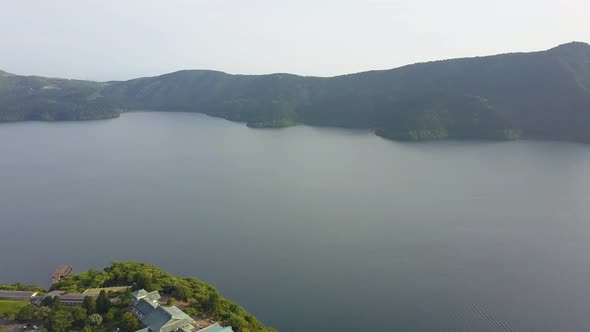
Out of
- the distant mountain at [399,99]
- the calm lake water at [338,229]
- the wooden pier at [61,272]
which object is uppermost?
the distant mountain at [399,99]

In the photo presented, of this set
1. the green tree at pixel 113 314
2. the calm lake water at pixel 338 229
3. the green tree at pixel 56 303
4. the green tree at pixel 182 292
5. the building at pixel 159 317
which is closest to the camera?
the building at pixel 159 317

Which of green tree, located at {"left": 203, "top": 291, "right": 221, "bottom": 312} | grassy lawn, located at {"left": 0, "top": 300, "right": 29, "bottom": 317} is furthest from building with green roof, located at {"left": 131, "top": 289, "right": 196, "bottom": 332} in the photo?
grassy lawn, located at {"left": 0, "top": 300, "right": 29, "bottom": 317}

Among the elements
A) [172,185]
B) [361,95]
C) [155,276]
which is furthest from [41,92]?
[155,276]

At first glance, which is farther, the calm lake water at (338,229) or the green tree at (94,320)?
the calm lake water at (338,229)

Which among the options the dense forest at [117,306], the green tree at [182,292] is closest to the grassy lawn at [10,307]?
the dense forest at [117,306]

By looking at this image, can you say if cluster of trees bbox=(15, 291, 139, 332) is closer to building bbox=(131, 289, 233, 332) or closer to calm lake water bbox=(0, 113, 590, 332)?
building bbox=(131, 289, 233, 332)

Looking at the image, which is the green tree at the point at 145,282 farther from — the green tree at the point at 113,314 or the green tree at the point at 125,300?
the green tree at the point at 113,314
